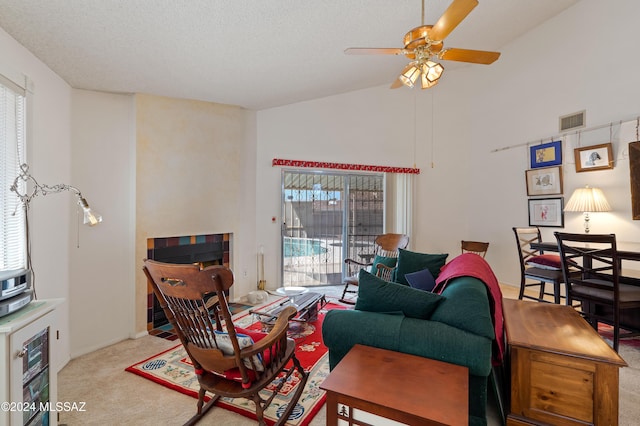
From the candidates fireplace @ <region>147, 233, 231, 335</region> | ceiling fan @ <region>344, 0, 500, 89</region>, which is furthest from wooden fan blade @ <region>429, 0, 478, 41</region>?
fireplace @ <region>147, 233, 231, 335</region>

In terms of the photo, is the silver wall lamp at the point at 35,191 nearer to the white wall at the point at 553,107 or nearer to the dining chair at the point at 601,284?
the dining chair at the point at 601,284

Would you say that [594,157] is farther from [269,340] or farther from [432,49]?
[269,340]

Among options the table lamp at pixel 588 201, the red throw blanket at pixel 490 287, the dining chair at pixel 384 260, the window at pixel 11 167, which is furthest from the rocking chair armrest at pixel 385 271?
the window at pixel 11 167

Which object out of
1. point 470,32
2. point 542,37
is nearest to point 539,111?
point 542,37

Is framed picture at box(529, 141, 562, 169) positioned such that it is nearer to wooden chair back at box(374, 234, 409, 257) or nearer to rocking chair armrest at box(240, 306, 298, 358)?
wooden chair back at box(374, 234, 409, 257)

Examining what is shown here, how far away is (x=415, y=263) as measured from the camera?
316 cm

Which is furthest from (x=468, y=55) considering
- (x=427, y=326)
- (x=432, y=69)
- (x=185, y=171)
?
(x=185, y=171)

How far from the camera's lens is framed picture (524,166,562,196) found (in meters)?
4.19

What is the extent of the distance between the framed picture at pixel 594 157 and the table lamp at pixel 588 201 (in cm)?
31

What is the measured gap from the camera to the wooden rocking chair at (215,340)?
1.42 metres

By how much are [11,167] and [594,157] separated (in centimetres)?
576

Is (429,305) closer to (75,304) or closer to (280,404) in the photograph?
(280,404)

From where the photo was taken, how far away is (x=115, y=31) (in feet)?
6.90

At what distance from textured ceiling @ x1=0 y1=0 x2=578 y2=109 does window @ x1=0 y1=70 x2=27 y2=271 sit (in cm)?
42
